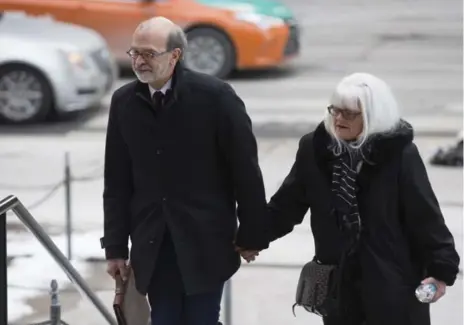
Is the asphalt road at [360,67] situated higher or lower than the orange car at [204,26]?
lower

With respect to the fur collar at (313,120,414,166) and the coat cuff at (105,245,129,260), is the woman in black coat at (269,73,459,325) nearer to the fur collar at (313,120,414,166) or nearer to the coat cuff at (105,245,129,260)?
the fur collar at (313,120,414,166)

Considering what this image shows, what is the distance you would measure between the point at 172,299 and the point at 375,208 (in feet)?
2.86

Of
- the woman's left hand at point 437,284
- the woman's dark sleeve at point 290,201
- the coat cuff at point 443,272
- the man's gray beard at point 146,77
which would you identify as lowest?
the woman's left hand at point 437,284

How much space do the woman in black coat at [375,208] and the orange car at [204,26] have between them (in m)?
11.3

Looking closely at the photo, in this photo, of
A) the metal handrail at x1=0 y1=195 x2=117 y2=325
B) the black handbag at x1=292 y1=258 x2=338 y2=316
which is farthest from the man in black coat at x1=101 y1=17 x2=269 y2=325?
the metal handrail at x1=0 y1=195 x2=117 y2=325

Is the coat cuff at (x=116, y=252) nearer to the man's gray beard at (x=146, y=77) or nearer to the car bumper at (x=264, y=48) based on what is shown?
the man's gray beard at (x=146, y=77)

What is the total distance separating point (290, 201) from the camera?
4227 millimetres

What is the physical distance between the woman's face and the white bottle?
0.55 metres

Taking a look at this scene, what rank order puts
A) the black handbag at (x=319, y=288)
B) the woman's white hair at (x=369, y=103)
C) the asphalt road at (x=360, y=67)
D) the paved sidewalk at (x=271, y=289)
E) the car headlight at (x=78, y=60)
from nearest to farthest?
1. the woman's white hair at (x=369, y=103)
2. the black handbag at (x=319, y=288)
3. the paved sidewalk at (x=271, y=289)
4. the car headlight at (x=78, y=60)
5. the asphalt road at (x=360, y=67)

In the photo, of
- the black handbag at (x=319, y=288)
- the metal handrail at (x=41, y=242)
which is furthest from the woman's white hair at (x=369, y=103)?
the metal handrail at (x=41, y=242)

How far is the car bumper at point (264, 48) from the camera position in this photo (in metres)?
15.3

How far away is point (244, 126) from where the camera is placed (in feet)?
13.8

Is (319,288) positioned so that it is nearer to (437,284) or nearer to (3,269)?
(437,284)

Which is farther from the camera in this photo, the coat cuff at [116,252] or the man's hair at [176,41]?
Answer: the coat cuff at [116,252]
